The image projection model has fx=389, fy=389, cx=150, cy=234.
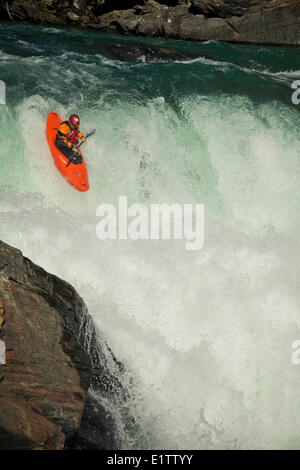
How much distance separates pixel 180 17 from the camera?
14180 millimetres

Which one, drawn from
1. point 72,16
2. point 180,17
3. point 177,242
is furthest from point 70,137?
point 72,16

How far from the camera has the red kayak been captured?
651cm

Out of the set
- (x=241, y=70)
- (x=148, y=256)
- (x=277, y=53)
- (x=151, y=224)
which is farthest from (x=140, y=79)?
(x=277, y=53)

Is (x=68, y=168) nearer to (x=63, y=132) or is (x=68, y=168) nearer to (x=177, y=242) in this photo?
(x=63, y=132)

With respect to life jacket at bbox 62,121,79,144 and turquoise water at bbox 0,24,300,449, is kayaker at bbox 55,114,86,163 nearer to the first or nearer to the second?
life jacket at bbox 62,121,79,144

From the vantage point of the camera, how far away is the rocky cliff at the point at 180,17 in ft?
44.2

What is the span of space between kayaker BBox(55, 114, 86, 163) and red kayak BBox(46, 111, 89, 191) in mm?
89

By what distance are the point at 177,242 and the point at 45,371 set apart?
3333 mm

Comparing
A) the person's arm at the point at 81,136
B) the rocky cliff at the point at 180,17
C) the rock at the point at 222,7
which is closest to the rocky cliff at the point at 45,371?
the person's arm at the point at 81,136

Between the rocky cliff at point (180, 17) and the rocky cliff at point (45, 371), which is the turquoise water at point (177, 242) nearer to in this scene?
the rocky cliff at point (45, 371)

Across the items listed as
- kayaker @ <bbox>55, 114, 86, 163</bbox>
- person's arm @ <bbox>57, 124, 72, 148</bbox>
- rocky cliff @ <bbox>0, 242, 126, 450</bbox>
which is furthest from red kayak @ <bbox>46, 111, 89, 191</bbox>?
rocky cliff @ <bbox>0, 242, 126, 450</bbox>

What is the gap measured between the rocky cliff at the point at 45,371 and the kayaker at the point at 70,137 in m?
3.12

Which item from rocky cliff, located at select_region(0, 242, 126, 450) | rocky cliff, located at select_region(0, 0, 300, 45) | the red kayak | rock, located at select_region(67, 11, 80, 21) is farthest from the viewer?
rock, located at select_region(67, 11, 80, 21)
